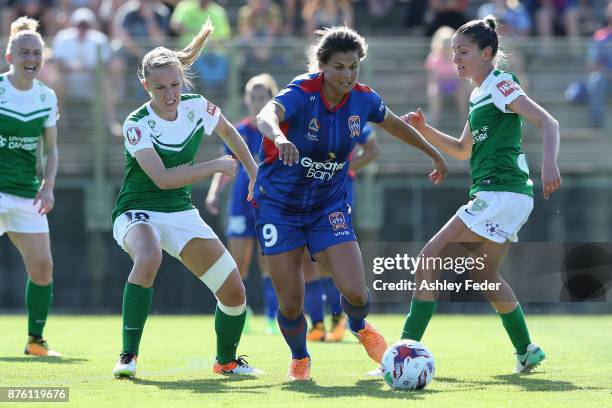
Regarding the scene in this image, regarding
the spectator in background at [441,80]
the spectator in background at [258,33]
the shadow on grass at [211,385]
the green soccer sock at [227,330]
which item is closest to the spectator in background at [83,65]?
the spectator in background at [258,33]

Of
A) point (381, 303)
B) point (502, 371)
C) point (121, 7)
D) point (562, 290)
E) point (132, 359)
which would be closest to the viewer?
point (132, 359)

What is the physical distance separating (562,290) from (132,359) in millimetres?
6678

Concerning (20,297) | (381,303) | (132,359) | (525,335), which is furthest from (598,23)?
(132,359)

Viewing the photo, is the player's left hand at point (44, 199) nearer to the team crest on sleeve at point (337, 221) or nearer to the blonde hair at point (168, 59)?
the blonde hair at point (168, 59)

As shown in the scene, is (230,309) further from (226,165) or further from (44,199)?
(44,199)

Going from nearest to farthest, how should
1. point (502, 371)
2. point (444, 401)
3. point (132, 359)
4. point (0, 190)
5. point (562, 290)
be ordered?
point (444, 401) < point (132, 359) < point (502, 371) < point (0, 190) < point (562, 290)

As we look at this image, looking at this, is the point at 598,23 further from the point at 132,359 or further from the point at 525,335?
the point at 132,359

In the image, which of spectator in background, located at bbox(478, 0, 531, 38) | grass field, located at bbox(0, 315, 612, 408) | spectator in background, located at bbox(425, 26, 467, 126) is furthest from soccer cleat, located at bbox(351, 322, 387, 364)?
spectator in background, located at bbox(478, 0, 531, 38)

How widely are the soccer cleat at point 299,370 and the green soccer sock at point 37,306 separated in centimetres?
259

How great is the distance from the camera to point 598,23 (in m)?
18.2

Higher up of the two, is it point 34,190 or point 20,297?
point 34,190

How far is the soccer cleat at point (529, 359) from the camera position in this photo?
7.81 metres

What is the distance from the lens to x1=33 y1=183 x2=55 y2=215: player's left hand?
900 centimetres

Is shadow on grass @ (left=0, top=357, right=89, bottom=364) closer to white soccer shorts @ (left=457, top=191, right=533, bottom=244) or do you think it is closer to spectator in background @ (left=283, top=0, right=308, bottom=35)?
white soccer shorts @ (left=457, top=191, right=533, bottom=244)
